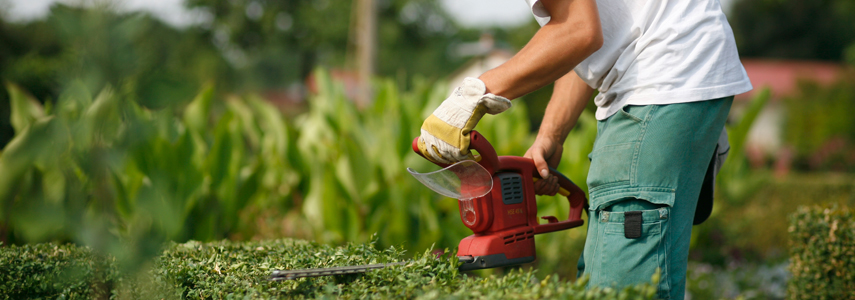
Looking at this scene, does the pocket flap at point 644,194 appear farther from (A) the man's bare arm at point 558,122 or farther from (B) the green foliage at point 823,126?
(B) the green foliage at point 823,126

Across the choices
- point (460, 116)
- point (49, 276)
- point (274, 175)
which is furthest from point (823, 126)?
point (49, 276)

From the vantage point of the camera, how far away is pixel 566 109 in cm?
180

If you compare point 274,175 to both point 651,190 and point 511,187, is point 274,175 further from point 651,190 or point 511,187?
point 651,190

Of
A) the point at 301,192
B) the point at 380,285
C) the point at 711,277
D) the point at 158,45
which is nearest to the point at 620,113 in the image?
the point at 380,285

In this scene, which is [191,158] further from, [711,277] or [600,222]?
[711,277]

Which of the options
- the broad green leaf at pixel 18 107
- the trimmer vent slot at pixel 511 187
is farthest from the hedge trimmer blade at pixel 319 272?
the broad green leaf at pixel 18 107

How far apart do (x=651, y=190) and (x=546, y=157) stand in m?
0.44

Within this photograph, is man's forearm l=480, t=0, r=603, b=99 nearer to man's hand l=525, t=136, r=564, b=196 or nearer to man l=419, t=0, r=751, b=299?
man l=419, t=0, r=751, b=299

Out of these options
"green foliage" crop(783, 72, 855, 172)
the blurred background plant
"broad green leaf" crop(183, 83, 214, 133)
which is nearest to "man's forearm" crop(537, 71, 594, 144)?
the blurred background plant

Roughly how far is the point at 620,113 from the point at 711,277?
10.7ft

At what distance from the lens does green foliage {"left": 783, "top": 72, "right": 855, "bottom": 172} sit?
12992 millimetres

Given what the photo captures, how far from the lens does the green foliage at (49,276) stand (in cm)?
145

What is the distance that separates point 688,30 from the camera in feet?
4.64

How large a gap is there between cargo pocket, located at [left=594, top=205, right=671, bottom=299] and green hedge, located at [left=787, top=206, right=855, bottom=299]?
158 cm
